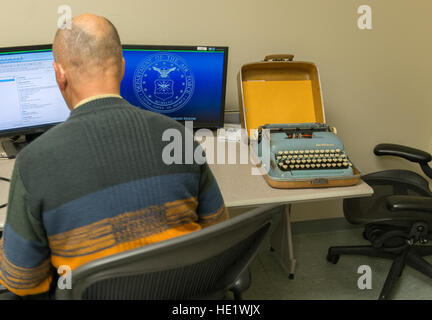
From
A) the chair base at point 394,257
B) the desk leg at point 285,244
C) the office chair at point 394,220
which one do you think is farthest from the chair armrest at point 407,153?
the desk leg at point 285,244

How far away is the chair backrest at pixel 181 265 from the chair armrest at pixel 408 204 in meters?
0.78

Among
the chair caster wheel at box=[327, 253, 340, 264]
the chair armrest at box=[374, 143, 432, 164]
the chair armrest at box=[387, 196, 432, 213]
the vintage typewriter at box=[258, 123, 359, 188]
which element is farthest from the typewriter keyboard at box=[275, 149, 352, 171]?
the chair caster wheel at box=[327, 253, 340, 264]

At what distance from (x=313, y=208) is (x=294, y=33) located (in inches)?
42.9

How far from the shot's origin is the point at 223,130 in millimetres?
1854

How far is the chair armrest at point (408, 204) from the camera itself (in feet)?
4.71

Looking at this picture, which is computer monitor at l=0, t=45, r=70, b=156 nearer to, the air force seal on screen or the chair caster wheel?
the air force seal on screen

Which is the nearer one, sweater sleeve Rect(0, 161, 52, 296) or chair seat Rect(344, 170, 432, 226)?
sweater sleeve Rect(0, 161, 52, 296)

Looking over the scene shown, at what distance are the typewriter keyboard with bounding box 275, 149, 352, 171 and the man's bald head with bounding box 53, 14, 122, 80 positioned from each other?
75 centimetres

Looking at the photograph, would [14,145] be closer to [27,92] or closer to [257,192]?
[27,92]

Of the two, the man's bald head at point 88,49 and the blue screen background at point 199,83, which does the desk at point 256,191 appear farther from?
the man's bald head at point 88,49

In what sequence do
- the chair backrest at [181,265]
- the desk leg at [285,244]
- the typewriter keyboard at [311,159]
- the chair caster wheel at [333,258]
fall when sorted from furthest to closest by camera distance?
1. the chair caster wheel at [333,258]
2. the desk leg at [285,244]
3. the typewriter keyboard at [311,159]
4. the chair backrest at [181,265]

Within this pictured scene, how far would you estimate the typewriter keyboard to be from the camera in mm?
1440

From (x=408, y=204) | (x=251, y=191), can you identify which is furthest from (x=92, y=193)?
(x=408, y=204)

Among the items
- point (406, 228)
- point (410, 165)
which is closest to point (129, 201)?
point (406, 228)
